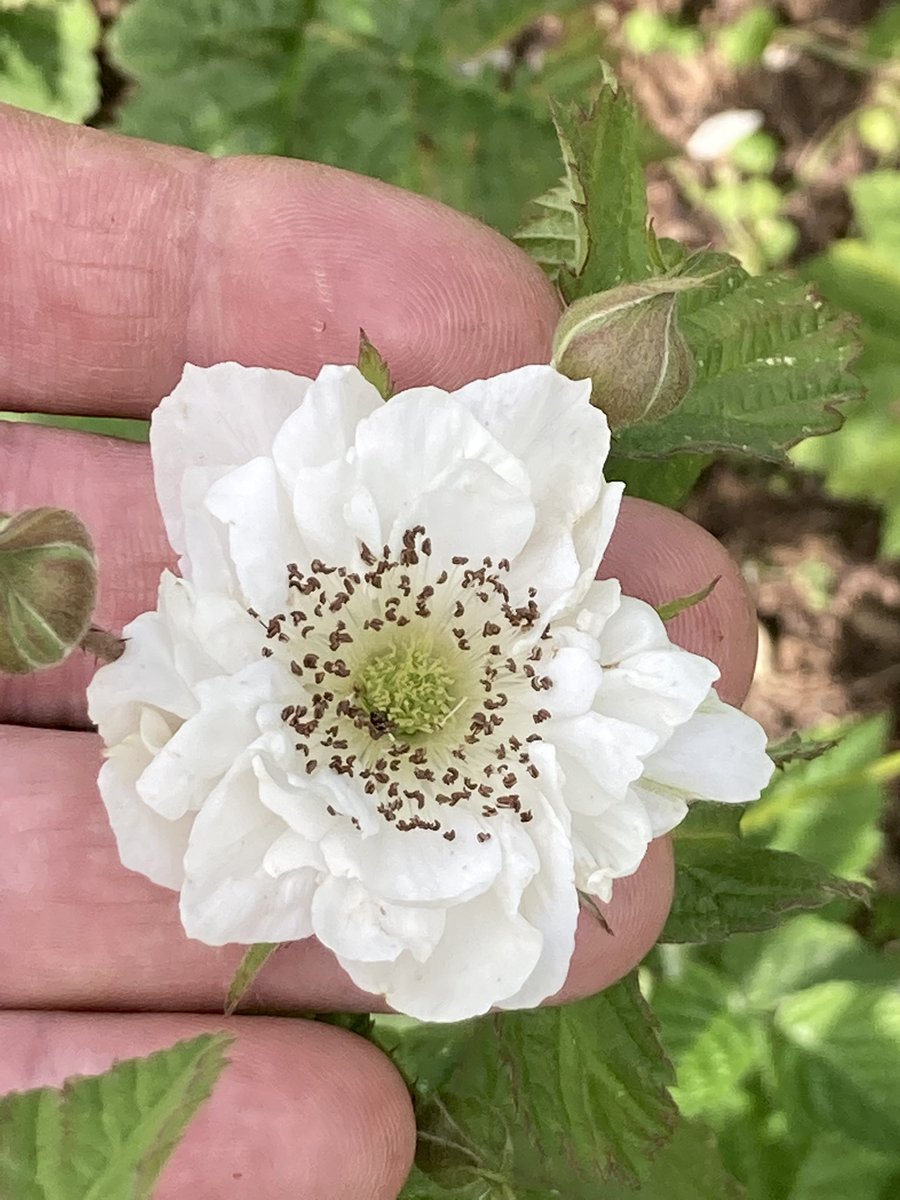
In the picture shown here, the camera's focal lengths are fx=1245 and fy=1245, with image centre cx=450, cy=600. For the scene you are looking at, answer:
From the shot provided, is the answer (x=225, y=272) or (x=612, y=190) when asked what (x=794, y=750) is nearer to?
(x=612, y=190)

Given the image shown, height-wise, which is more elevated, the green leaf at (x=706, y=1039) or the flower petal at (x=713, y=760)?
the flower petal at (x=713, y=760)

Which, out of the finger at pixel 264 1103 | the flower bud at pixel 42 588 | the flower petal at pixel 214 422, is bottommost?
the finger at pixel 264 1103

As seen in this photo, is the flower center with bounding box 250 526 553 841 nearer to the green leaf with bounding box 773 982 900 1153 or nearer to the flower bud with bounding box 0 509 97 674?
the flower bud with bounding box 0 509 97 674

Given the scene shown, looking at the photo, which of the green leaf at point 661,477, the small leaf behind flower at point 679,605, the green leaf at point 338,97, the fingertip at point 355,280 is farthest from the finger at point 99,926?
the green leaf at point 338,97

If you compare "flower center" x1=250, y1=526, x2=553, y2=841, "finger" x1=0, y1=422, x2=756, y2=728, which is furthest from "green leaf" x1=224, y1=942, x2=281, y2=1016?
"finger" x1=0, y1=422, x2=756, y2=728

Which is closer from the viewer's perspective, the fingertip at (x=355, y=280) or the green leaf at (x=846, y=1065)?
the fingertip at (x=355, y=280)

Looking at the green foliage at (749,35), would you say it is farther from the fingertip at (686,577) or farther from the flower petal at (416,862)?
the flower petal at (416,862)
